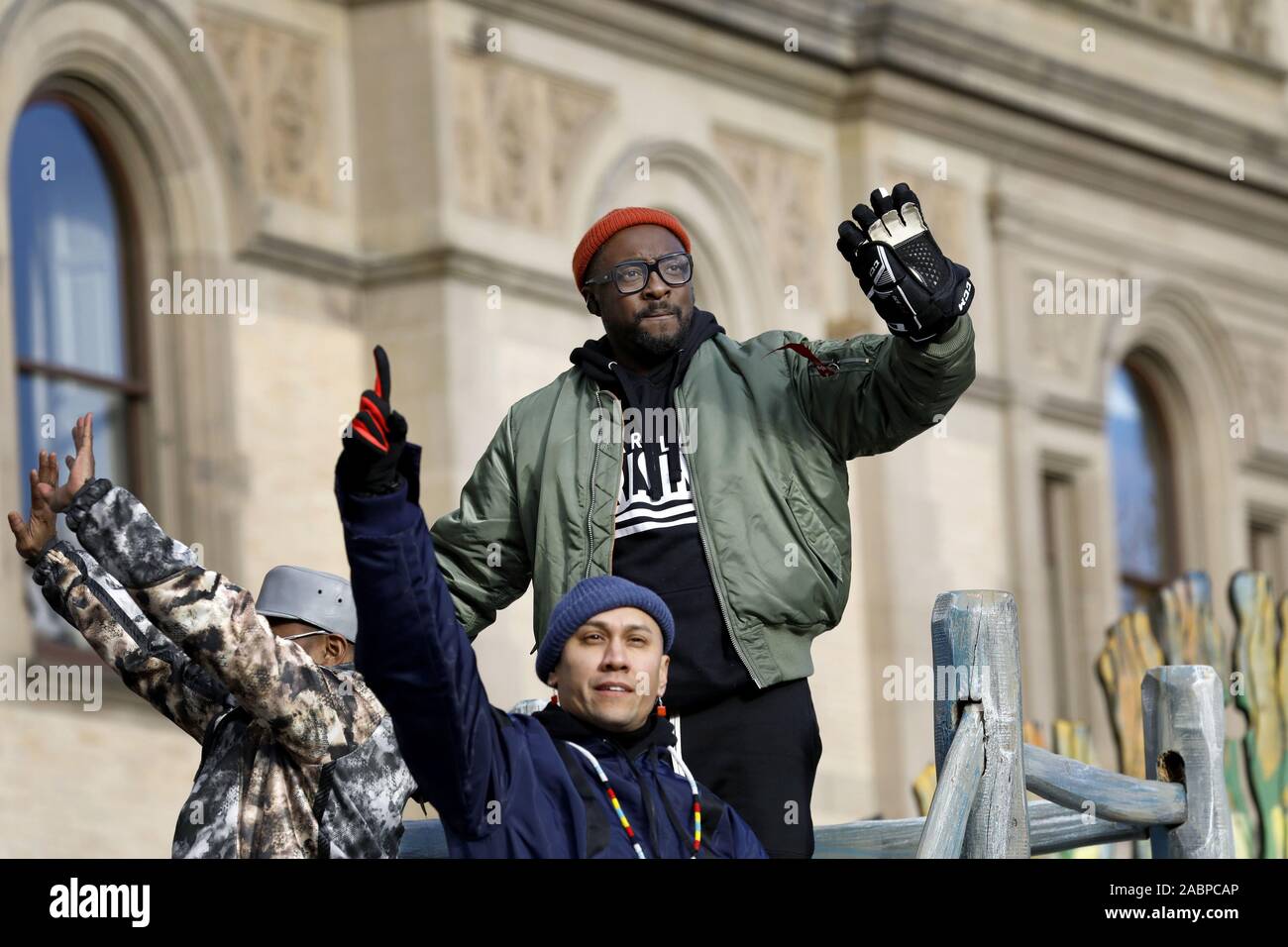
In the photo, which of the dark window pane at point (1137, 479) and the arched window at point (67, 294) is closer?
the arched window at point (67, 294)

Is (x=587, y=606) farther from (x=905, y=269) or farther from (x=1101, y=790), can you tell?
(x=1101, y=790)

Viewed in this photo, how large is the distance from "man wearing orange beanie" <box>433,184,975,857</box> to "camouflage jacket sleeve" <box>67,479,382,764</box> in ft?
2.34

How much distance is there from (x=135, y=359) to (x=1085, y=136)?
8124 millimetres

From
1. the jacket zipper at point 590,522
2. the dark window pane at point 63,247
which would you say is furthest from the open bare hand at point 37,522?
the dark window pane at point 63,247

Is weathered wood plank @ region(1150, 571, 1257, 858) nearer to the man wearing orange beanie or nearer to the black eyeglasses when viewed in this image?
the man wearing orange beanie

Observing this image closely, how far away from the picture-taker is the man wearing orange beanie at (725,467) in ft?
21.5

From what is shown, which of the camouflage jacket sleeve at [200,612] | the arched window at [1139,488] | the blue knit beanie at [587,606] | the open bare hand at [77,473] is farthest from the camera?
the arched window at [1139,488]

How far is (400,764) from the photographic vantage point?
6.46 meters

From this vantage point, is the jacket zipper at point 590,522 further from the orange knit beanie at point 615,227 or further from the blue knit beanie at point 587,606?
the blue knit beanie at point 587,606

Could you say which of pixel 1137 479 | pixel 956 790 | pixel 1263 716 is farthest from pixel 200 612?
pixel 1137 479

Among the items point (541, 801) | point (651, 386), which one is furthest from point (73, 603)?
point (541, 801)

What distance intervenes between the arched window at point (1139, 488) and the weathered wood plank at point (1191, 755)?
14.6 metres
